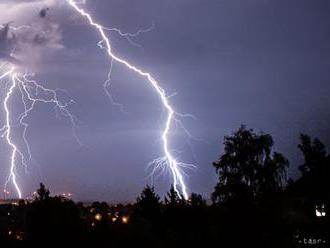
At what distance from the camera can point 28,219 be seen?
1525cm

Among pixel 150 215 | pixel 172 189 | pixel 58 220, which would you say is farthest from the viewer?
pixel 172 189

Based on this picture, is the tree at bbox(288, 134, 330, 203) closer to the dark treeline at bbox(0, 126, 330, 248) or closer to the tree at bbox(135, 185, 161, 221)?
the dark treeline at bbox(0, 126, 330, 248)

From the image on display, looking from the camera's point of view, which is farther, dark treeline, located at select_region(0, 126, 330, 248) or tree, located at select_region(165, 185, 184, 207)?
tree, located at select_region(165, 185, 184, 207)

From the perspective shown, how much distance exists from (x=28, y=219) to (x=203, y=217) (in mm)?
7827

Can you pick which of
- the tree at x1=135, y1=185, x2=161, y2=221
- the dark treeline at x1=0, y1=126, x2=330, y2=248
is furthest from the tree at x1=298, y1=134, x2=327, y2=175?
the tree at x1=135, y1=185, x2=161, y2=221

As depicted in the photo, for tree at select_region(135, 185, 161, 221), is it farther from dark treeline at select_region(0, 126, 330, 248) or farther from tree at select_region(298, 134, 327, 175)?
tree at select_region(298, 134, 327, 175)

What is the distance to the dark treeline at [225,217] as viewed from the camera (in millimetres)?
13031

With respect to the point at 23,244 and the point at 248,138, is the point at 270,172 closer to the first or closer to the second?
the point at 248,138

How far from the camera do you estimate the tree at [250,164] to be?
29031mm

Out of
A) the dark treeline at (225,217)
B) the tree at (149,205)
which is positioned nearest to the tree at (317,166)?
the dark treeline at (225,217)

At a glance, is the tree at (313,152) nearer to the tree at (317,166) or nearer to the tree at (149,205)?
the tree at (317,166)

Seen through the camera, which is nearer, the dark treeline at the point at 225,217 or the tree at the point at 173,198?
the dark treeline at the point at 225,217

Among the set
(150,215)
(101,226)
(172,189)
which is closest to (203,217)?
(150,215)

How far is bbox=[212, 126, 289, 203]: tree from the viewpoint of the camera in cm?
2903
